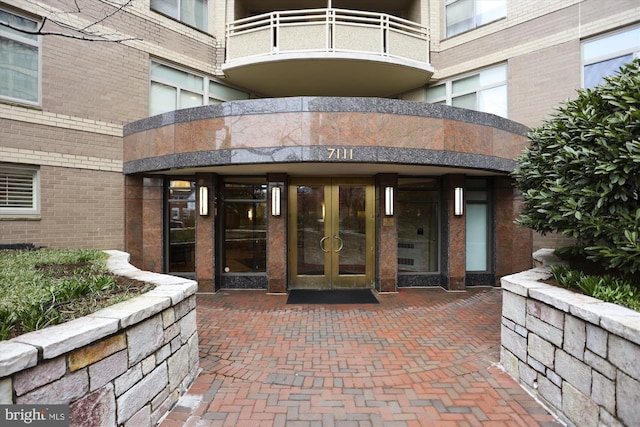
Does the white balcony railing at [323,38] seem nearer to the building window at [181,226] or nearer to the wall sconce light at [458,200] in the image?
the building window at [181,226]

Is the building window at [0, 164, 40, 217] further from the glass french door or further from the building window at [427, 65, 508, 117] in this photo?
the building window at [427, 65, 508, 117]

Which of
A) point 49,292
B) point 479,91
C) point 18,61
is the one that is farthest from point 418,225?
point 18,61

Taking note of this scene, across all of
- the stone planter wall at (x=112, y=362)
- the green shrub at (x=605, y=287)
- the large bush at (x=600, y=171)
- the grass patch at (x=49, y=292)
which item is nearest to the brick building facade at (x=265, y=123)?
the large bush at (x=600, y=171)

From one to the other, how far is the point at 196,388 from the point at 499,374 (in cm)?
367

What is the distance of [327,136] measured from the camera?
609cm

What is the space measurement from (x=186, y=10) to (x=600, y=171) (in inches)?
426

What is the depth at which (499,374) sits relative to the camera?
12.5 ft

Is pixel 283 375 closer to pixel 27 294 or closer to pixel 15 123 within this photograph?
pixel 27 294

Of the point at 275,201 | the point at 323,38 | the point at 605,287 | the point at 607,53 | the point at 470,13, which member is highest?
the point at 470,13

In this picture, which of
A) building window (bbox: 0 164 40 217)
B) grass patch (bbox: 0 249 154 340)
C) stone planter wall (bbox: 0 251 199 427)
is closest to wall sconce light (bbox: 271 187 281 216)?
grass patch (bbox: 0 249 154 340)

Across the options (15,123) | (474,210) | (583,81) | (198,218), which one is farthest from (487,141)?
(15,123)

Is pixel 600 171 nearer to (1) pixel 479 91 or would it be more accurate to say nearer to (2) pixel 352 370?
(2) pixel 352 370

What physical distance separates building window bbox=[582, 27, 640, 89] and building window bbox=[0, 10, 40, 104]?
504 inches

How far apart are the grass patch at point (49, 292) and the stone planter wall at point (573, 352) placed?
14.1ft
